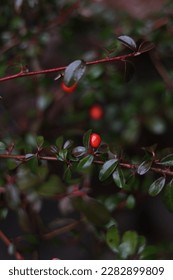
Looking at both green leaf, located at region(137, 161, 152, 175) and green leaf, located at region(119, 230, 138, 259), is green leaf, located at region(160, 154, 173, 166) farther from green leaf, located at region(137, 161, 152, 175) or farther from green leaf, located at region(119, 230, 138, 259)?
green leaf, located at region(119, 230, 138, 259)

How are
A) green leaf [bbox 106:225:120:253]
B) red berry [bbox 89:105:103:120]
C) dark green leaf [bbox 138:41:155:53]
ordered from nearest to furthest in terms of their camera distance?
dark green leaf [bbox 138:41:155:53] → green leaf [bbox 106:225:120:253] → red berry [bbox 89:105:103:120]

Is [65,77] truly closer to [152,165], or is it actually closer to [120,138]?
[152,165]

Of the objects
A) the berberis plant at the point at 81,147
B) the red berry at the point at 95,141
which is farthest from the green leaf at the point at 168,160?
the red berry at the point at 95,141

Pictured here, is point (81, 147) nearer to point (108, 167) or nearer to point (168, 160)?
point (108, 167)

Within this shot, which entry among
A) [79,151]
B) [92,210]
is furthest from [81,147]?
[92,210]

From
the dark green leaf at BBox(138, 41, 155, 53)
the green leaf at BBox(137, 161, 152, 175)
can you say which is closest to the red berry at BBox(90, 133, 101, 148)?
the green leaf at BBox(137, 161, 152, 175)
